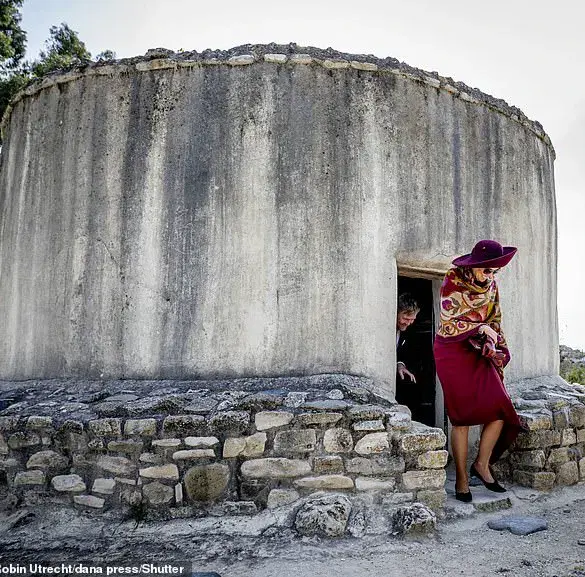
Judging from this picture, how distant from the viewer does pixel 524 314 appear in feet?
18.9

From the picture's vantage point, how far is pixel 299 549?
3.69 m

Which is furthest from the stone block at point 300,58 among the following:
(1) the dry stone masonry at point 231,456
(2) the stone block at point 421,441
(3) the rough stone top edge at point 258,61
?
(2) the stone block at point 421,441

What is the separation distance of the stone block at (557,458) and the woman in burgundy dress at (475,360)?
0.47 m

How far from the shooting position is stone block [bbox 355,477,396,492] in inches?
163

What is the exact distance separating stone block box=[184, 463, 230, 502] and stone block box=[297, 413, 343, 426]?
0.60 m

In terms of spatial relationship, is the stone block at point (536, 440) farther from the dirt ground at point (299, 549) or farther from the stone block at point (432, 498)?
the stone block at point (432, 498)

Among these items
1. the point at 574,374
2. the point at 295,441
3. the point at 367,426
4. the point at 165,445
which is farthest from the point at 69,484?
the point at 574,374

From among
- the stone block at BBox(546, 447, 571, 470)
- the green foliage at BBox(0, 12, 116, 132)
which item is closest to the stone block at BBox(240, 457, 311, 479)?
the stone block at BBox(546, 447, 571, 470)

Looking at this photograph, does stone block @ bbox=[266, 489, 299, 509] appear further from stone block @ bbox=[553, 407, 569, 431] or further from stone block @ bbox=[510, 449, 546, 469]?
stone block @ bbox=[553, 407, 569, 431]

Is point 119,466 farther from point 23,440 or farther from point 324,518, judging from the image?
point 324,518

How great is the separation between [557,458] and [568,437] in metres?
0.21

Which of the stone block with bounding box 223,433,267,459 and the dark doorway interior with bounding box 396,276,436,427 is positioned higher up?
the dark doorway interior with bounding box 396,276,436,427

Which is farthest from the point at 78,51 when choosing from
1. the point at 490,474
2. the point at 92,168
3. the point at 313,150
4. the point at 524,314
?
the point at 490,474

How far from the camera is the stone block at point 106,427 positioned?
4199 millimetres
